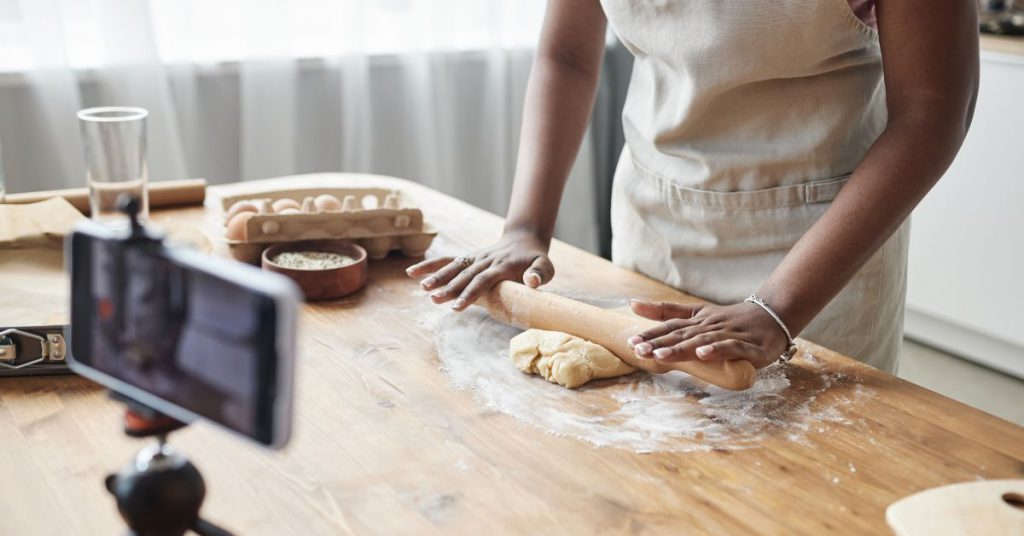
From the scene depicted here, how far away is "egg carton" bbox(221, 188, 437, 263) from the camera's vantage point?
1.38 m

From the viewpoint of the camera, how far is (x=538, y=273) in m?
1.32

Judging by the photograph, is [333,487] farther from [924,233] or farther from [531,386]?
[924,233]

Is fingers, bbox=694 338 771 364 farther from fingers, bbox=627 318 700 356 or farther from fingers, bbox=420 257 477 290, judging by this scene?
fingers, bbox=420 257 477 290

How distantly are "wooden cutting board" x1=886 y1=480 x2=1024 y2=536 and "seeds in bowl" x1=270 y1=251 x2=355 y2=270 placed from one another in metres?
0.79

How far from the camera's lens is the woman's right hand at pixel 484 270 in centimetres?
127

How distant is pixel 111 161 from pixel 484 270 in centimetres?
50

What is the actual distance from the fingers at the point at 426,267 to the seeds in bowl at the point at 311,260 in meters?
0.08

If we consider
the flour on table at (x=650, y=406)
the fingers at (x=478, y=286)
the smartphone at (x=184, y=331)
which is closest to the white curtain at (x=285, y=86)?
the fingers at (x=478, y=286)

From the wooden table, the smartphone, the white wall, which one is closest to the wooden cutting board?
the wooden table

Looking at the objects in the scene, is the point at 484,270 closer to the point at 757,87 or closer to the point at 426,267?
the point at 426,267

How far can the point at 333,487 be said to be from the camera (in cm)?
86

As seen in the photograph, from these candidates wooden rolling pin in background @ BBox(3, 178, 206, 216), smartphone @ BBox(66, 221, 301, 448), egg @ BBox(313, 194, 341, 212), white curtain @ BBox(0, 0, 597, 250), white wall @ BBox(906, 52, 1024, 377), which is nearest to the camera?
smartphone @ BBox(66, 221, 301, 448)

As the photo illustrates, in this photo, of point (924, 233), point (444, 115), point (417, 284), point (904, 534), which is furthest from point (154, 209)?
point (924, 233)

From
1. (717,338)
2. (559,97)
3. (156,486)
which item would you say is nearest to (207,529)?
(156,486)
